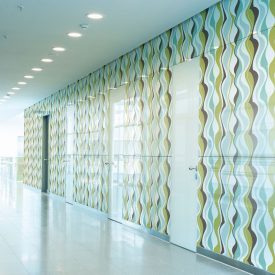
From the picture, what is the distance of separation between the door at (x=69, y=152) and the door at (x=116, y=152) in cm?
356

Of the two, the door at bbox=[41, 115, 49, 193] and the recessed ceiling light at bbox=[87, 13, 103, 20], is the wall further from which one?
the door at bbox=[41, 115, 49, 193]

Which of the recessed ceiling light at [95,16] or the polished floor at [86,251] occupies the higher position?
the recessed ceiling light at [95,16]

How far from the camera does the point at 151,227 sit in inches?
339

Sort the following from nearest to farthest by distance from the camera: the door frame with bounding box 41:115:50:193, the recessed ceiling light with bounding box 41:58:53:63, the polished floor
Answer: the polished floor → the recessed ceiling light with bounding box 41:58:53:63 → the door frame with bounding box 41:115:50:193

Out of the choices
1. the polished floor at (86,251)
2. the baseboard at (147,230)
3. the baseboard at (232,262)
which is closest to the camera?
the baseboard at (232,262)

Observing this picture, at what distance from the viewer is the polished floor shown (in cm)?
593

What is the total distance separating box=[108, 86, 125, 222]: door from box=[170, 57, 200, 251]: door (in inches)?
101

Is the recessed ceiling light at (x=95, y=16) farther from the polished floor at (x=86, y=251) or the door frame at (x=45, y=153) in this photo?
the door frame at (x=45, y=153)

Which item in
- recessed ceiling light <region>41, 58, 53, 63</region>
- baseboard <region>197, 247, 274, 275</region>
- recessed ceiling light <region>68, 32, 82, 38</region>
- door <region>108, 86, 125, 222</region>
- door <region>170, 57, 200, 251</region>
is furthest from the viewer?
recessed ceiling light <region>41, 58, 53, 63</region>

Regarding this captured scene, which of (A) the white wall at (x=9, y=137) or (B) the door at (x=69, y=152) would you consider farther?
(A) the white wall at (x=9, y=137)

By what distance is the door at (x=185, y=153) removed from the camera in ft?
23.9

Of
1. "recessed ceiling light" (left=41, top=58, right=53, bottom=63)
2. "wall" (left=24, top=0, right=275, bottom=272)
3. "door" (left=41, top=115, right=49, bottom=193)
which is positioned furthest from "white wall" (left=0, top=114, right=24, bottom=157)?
"wall" (left=24, top=0, right=275, bottom=272)

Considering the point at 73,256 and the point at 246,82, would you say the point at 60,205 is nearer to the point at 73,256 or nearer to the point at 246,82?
the point at 73,256

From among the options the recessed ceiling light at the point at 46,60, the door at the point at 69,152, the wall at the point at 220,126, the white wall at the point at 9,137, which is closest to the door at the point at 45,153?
the door at the point at 69,152
